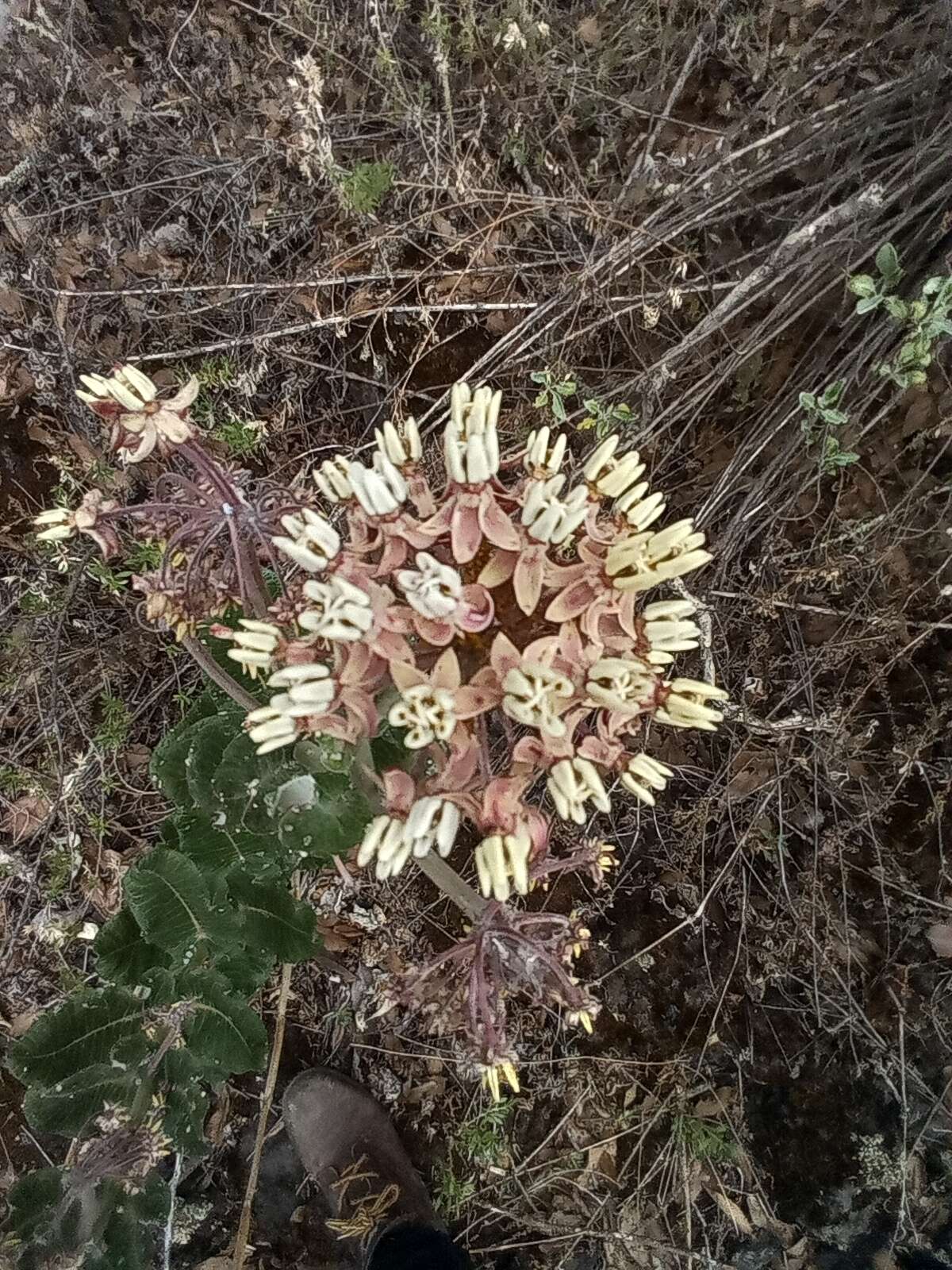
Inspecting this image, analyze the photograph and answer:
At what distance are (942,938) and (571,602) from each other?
3125 millimetres

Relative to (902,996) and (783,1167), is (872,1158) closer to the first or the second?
(783,1167)

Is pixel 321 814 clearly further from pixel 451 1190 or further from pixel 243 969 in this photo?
pixel 451 1190

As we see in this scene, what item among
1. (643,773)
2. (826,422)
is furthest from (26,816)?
(826,422)

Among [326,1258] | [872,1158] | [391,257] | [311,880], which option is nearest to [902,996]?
[872,1158]

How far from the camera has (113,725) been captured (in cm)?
407

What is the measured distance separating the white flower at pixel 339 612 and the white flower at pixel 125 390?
2.32 feet

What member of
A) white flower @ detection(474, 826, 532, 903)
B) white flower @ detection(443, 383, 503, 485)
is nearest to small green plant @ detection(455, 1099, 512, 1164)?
white flower @ detection(474, 826, 532, 903)

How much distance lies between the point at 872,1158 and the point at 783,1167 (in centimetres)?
39

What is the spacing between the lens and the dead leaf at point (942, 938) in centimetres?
404

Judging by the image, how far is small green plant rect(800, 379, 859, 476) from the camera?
3.30 metres

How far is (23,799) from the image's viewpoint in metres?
4.24

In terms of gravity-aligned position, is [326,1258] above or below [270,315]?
below

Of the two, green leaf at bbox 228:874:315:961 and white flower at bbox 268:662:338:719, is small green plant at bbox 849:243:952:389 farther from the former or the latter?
green leaf at bbox 228:874:315:961

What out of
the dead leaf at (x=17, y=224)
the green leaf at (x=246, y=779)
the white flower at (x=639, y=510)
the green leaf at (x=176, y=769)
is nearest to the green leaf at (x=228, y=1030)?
the green leaf at (x=176, y=769)
